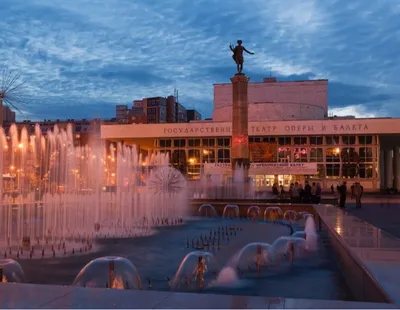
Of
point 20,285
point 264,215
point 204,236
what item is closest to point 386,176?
point 264,215

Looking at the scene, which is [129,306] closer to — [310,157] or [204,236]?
[204,236]

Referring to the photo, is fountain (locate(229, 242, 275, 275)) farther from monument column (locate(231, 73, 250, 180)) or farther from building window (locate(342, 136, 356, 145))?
building window (locate(342, 136, 356, 145))

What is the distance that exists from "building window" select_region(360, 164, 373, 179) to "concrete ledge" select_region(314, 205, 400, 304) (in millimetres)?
50236

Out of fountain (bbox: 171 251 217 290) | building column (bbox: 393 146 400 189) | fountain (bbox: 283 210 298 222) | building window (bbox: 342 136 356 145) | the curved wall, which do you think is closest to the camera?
fountain (bbox: 171 251 217 290)

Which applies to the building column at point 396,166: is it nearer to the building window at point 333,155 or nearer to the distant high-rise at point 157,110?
the building window at point 333,155

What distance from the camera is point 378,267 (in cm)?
656

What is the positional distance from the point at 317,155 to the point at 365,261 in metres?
55.9

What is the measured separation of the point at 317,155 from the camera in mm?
61594

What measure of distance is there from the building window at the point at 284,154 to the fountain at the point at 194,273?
2089 inches

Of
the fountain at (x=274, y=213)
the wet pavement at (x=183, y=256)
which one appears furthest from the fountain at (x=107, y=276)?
the fountain at (x=274, y=213)

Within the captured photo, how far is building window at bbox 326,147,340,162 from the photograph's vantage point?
6106cm

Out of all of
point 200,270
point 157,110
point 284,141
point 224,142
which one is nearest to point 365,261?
point 200,270

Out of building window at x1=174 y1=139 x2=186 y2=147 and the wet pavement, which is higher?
building window at x1=174 y1=139 x2=186 y2=147

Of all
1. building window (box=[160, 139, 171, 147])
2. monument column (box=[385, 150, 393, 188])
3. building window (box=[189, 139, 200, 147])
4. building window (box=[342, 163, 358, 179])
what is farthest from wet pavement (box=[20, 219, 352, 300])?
monument column (box=[385, 150, 393, 188])
